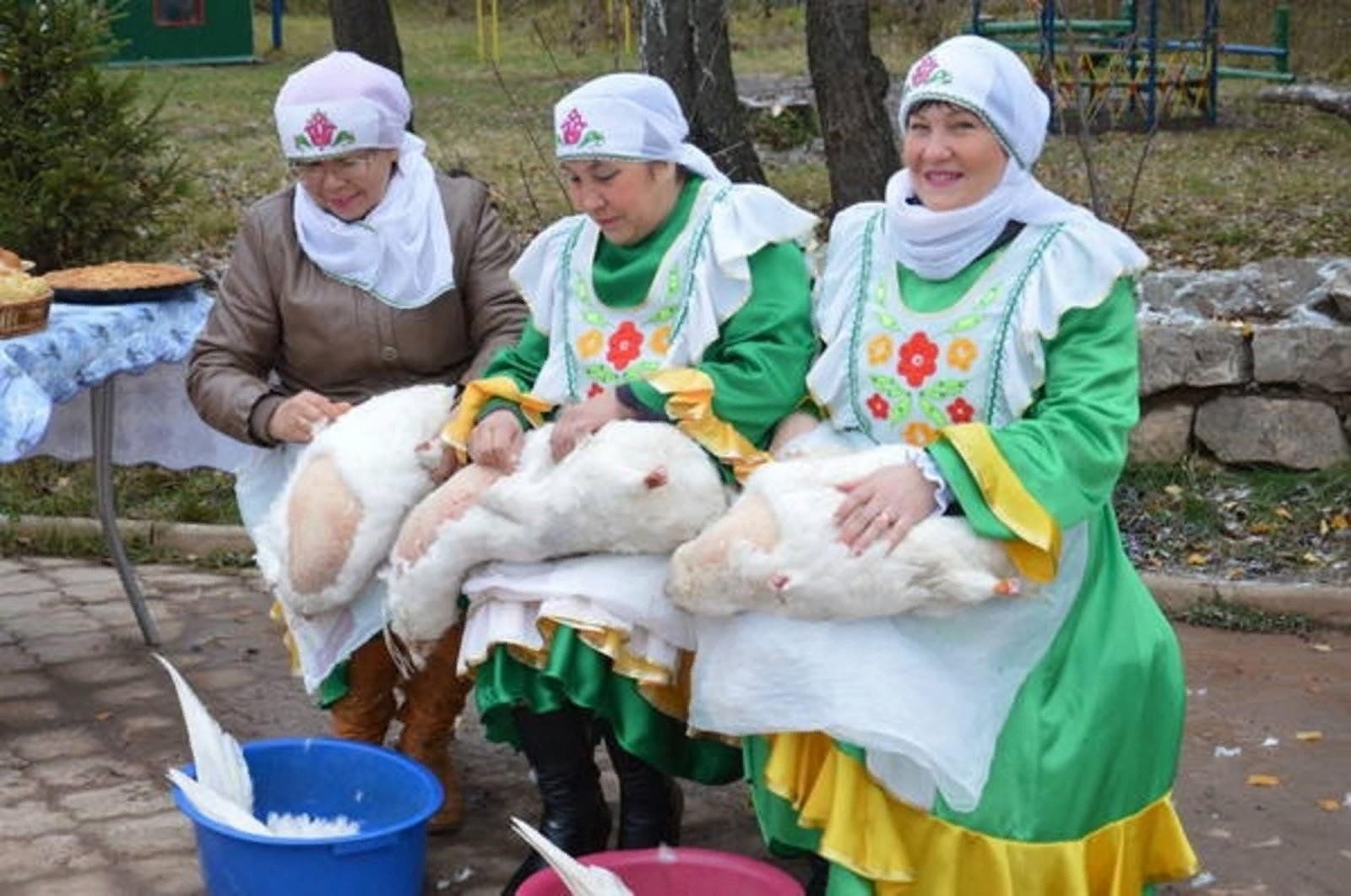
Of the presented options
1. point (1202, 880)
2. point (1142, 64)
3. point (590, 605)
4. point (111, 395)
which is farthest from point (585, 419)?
point (1142, 64)

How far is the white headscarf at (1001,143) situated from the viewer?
10.9 feet

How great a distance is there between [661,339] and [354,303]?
0.79 metres

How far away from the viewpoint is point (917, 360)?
3453 millimetres

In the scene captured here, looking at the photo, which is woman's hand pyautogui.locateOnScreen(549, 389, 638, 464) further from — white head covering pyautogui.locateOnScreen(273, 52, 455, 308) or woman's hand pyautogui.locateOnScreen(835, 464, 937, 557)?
white head covering pyautogui.locateOnScreen(273, 52, 455, 308)

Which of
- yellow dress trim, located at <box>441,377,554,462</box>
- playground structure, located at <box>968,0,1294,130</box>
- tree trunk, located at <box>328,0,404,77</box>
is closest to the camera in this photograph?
yellow dress trim, located at <box>441,377,554,462</box>

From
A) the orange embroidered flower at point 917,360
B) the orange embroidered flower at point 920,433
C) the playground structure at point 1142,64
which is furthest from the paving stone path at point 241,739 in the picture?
the playground structure at point 1142,64

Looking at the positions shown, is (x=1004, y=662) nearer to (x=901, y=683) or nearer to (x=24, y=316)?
(x=901, y=683)

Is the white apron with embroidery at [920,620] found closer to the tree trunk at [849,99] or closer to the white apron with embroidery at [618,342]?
the white apron with embroidery at [618,342]

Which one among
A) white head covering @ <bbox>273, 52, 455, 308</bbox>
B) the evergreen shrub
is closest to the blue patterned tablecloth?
white head covering @ <bbox>273, 52, 455, 308</bbox>

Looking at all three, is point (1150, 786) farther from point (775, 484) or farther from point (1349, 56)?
point (1349, 56)

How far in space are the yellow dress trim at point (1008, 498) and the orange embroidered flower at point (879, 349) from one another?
1.09 feet

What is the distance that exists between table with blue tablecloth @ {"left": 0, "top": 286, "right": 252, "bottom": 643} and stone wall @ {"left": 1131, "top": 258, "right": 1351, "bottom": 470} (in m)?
2.82

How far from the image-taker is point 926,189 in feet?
11.2

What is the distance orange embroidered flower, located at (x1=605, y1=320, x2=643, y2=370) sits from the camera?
148 inches
